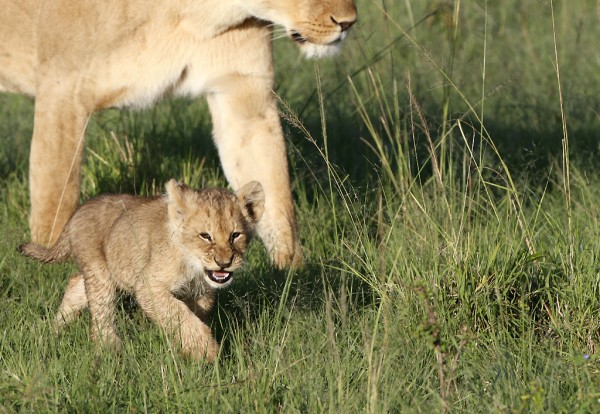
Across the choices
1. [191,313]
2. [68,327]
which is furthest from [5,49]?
[191,313]

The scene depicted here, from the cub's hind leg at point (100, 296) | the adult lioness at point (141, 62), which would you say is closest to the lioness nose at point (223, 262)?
the cub's hind leg at point (100, 296)

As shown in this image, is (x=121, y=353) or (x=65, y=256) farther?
(x=65, y=256)

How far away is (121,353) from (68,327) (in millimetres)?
338

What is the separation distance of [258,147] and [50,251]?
3.72 ft

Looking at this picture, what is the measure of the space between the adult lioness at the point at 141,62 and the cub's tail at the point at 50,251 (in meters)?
0.45

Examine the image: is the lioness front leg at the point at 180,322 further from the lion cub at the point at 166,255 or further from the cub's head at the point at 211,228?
the cub's head at the point at 211,228

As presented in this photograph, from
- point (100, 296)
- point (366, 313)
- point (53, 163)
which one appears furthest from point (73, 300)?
point (366, 313)

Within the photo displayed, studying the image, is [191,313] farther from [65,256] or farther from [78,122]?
[78,122]

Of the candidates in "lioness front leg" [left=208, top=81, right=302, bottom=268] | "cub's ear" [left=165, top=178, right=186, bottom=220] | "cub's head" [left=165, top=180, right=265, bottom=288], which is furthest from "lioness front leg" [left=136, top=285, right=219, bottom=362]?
"lioness front leg" [left=208, top=81, right=302, bottom=268]

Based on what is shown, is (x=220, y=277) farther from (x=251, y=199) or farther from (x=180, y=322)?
(x=251, y=199)

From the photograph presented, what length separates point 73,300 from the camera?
158 inches

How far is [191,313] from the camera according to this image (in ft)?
11.8

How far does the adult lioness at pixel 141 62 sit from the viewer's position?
450cm

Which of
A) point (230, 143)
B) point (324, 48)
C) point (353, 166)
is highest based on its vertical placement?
point (324, 48)
